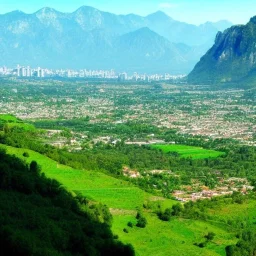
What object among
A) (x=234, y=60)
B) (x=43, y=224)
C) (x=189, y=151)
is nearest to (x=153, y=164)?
(x=189, y=151)

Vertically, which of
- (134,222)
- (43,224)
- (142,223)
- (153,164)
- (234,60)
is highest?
(234,60)

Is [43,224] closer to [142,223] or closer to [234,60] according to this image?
[142,223]

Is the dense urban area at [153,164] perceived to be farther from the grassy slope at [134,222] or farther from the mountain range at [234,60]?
the mountain range at [234,60]

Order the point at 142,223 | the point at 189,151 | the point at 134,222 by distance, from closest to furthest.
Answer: the point at 142,223
the point at 134,222
the point at 189,151

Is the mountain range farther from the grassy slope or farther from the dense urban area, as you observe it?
the grassy slope

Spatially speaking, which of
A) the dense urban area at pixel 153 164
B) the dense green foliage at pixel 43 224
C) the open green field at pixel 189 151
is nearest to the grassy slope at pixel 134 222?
the dense urban area at pixel 153 164
